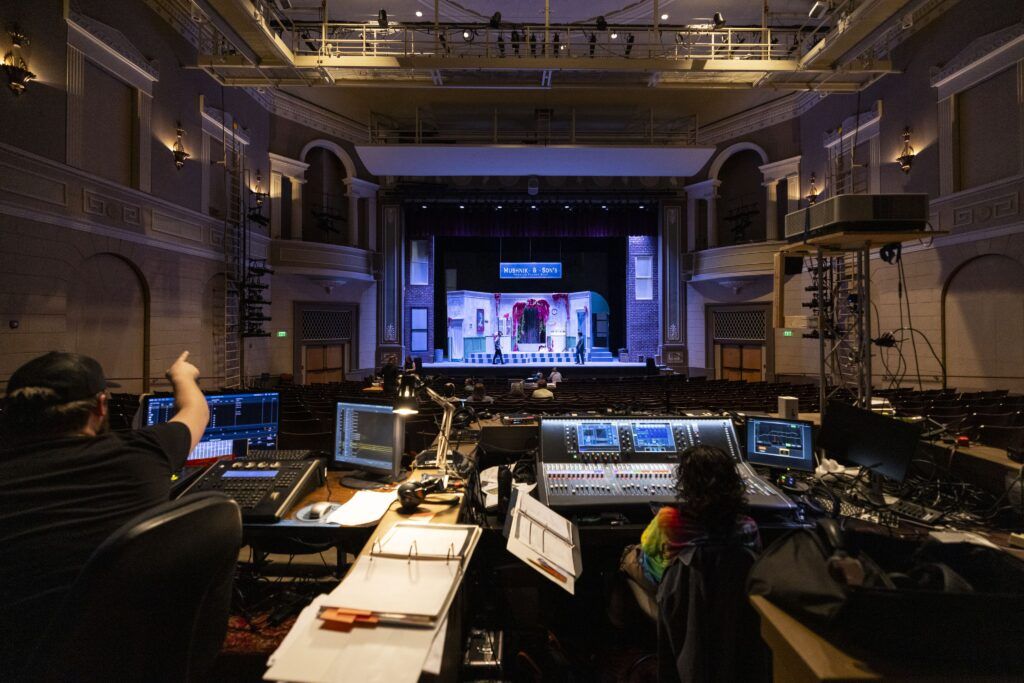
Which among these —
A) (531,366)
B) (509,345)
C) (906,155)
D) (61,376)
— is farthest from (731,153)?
(61,376)

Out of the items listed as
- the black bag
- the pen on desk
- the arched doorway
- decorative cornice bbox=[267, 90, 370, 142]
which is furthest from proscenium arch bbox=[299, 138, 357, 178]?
the black bag

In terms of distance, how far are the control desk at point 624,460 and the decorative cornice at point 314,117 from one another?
11.8 metres

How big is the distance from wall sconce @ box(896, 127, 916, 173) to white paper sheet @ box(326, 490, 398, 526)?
10506 millimetres

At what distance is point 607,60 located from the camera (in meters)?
7.30

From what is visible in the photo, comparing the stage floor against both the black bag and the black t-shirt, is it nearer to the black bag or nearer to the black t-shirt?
the black t-shirt

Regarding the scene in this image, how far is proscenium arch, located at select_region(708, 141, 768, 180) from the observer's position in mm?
12109

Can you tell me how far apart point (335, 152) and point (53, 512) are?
13260mm

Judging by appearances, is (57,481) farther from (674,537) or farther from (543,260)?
(543,260)

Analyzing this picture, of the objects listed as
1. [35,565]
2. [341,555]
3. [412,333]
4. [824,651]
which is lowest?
[341,555]

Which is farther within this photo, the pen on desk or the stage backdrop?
the stage backdrop

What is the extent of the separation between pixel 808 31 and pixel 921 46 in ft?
6.68

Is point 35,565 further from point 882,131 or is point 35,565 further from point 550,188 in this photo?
point 550,188

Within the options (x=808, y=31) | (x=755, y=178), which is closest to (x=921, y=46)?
(x=808, y=31)

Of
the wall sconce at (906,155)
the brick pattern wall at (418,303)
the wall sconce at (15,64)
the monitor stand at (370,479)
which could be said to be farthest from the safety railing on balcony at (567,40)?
the monitor stand at (370,479)
